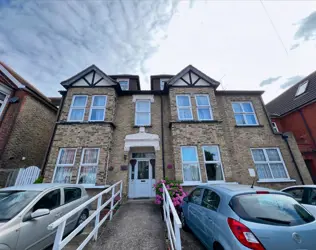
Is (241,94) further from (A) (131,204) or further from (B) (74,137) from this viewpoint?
(B) (74,137)

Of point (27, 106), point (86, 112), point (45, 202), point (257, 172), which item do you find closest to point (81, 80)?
point (86, 112)

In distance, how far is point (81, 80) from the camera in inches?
380

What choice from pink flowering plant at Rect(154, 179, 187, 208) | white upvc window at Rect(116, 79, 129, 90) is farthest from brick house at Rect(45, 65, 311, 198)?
white upvc window at Rect(116, 79, 129, 90)

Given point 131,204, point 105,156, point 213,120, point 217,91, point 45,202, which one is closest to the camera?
point 45,202

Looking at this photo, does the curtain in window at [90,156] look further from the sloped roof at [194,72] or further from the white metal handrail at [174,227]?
the sloped roof at [194,72]

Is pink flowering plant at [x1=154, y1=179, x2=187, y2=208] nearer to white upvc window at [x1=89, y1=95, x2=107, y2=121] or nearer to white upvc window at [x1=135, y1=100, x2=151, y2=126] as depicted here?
white upvc window at [x1=135, y1=100, x2=151, y2=126]

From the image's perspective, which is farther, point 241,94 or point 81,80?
point 241,94

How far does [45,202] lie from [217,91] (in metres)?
11.4

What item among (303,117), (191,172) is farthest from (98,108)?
(303,117)

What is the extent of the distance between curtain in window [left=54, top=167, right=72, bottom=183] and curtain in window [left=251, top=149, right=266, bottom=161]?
37.6ft

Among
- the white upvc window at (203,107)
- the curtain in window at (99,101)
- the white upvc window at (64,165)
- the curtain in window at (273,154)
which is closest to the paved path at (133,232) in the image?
the white upvc window at (64,165)

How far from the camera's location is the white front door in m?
8.20

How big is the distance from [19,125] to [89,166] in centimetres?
609

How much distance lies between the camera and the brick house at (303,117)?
10586mm
